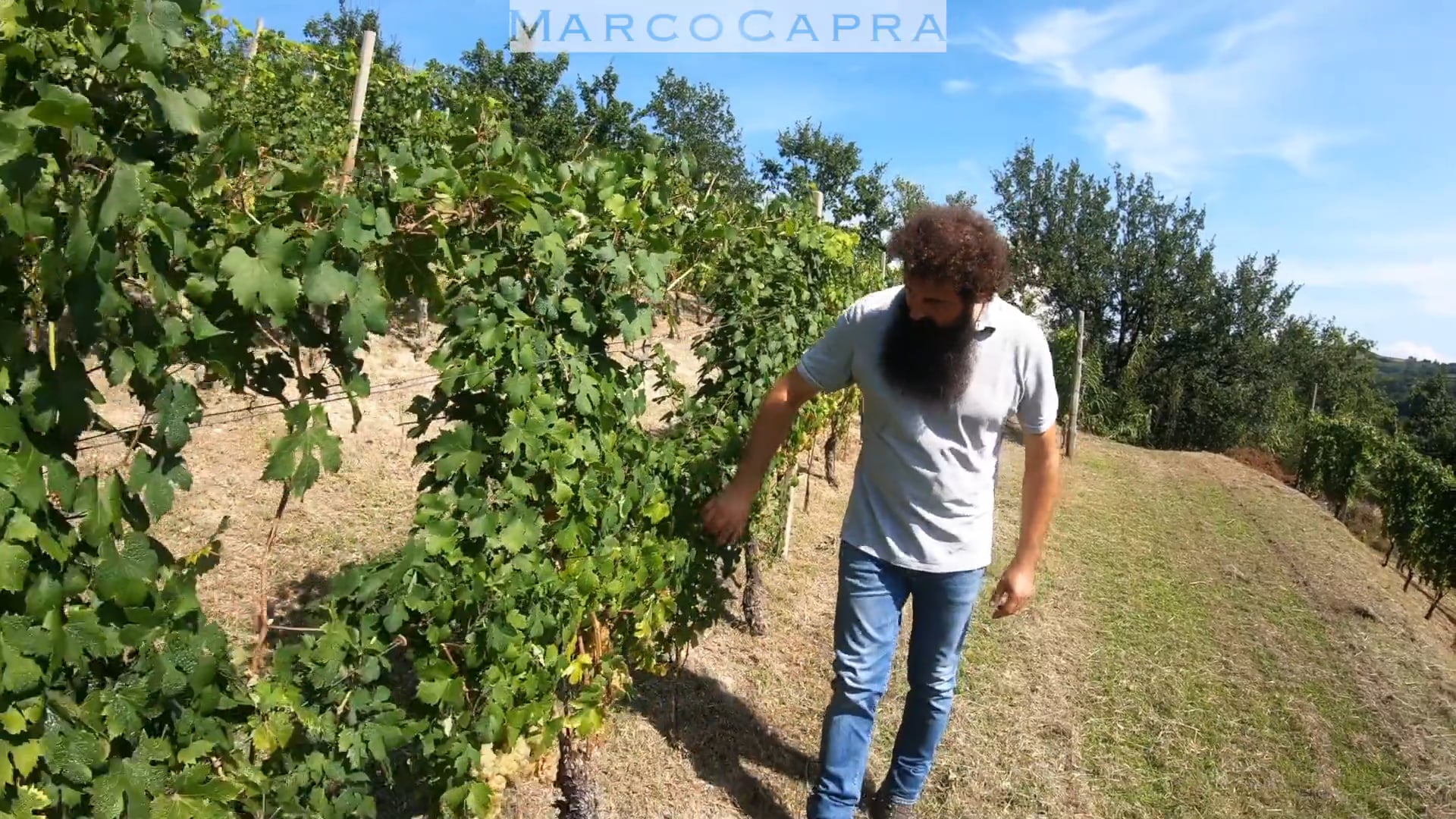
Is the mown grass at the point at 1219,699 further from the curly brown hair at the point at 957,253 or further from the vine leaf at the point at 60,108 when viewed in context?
the vine leaf at the point at 60,108

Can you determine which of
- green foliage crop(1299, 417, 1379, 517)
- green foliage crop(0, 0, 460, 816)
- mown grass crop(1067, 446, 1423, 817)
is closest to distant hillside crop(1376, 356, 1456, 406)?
green foliage crop(1299, 417, 1379, 517)

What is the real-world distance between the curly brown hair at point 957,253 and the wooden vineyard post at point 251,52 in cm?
604

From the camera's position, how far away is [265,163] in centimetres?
170

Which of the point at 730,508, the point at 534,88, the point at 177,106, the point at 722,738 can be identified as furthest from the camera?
the point at 534,88

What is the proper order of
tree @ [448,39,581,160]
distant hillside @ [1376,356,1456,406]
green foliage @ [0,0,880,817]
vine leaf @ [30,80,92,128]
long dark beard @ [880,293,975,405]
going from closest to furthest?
vine leaf @ [30,80,92,128]
green foliage @ [0,0,880,817]
long dark beard @ [880,293,975,405]
tree @ [448,39,581,160]
distant hillside @ [1376,356,1456,406]

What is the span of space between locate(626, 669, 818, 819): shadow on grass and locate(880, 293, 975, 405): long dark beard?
1.42 meters

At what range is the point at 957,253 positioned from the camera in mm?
2094

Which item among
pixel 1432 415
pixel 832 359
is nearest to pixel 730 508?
pixel 832 359

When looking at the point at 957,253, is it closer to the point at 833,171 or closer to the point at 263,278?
the point at 263,278

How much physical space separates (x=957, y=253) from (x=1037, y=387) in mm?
414

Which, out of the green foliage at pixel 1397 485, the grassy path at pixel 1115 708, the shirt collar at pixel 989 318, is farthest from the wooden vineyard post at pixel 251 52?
the green foliage at pixel 1397 485

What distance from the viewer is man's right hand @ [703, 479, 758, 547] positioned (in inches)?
99.4

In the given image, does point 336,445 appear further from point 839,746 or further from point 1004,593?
point 1004,593

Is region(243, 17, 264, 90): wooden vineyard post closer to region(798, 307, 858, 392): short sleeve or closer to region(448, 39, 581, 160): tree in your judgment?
region(798, 307, 858, 392): short sleeve
